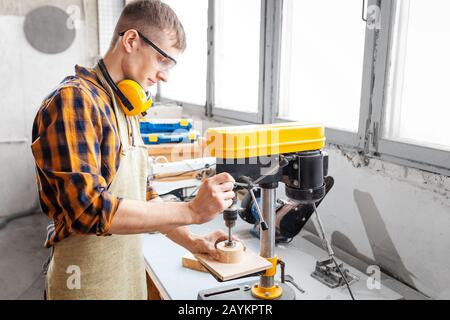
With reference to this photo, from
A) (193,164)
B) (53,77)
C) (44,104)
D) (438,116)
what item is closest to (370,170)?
(438,116)

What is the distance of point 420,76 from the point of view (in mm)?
1482

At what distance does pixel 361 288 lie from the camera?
141 centimetres

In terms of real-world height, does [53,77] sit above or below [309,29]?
below

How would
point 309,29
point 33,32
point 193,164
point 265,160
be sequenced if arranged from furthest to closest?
1. point 33,32
2. point 193,164
3. point 309,29
4. point 265,160

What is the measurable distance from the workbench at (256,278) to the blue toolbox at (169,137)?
97 centimetres

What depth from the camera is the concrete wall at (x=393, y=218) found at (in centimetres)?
138

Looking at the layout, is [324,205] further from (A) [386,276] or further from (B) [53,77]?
(B) [53,77]

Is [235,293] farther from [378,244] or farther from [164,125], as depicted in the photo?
[164,125]

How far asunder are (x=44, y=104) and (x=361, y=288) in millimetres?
1201

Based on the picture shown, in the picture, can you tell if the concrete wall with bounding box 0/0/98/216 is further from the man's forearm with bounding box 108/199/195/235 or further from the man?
the man's forearm with bounding box 108/199/195/235

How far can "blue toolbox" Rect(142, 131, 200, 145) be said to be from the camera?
103 inches

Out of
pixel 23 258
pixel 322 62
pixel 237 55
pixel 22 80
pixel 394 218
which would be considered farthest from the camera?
pixel 22 80

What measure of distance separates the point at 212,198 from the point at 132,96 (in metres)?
0.41

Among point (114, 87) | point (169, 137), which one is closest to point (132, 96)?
point (114, 87)
